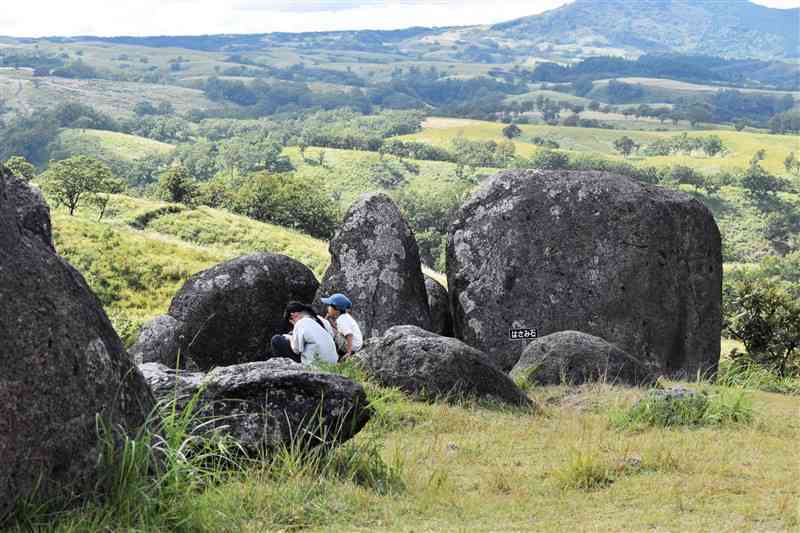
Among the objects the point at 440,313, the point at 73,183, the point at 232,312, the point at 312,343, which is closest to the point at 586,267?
the point at 440,313

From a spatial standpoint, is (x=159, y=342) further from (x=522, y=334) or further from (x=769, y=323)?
(x=769, y=323)

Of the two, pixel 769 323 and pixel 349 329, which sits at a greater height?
pixel 349 329

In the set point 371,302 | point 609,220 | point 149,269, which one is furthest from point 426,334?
point 149,269

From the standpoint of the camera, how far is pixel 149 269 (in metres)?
57.9

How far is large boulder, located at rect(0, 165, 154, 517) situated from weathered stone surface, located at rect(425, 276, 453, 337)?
51.0 feet

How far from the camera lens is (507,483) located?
911 cm

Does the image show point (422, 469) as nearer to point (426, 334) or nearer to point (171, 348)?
point (426, 334)

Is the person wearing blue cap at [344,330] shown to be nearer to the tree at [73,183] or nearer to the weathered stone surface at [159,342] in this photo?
the weathered stone surface at [159,342]

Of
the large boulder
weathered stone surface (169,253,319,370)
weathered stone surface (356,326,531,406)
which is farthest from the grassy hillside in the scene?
the large boulder

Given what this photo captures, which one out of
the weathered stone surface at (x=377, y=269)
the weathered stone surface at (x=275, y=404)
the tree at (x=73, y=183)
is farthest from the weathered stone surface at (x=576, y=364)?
the tree at (x=73, y=183)

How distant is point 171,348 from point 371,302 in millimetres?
4570

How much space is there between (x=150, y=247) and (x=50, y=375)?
58.3 meters

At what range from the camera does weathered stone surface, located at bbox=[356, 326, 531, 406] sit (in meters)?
13.3

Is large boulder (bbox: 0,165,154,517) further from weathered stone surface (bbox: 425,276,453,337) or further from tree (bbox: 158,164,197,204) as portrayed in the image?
tree (bbox: 158,164,197,204)
